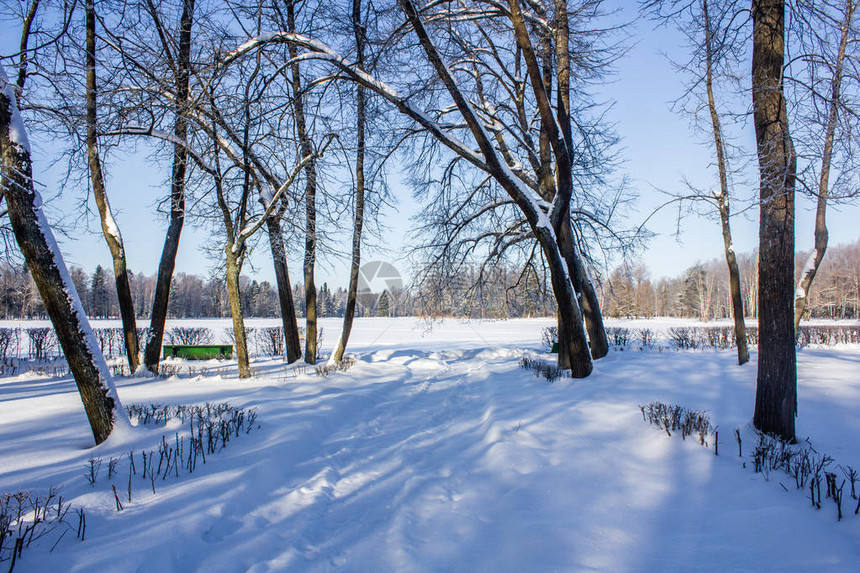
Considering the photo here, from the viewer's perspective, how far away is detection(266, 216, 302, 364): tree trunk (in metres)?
10.2

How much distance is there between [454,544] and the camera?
265 centimetres

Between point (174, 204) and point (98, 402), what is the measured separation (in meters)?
7.73

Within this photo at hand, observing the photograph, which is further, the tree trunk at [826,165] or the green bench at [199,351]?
the green bench at [199,351]

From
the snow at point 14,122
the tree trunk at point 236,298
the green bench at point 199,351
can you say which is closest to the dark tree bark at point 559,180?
the snow at point 14,122

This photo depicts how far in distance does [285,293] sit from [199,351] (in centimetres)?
540

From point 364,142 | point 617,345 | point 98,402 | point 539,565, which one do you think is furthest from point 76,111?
point 617,345

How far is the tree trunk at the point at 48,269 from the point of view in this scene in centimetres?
390

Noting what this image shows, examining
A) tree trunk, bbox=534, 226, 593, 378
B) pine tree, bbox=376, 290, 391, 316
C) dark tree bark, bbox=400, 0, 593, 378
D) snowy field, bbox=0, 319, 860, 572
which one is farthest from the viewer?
pine tree, bbox=376, 290, 391, 316

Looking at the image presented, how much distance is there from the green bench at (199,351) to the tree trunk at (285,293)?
3.67 m

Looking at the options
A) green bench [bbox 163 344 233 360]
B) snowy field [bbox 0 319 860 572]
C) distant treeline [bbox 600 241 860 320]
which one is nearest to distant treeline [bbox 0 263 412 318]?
distant treeline [bbox 600 241 860 320]

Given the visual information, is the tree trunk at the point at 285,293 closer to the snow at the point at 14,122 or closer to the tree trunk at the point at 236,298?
the tree trunk at the point at 236,298

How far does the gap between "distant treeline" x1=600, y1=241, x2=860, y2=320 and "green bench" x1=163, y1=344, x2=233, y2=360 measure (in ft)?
101

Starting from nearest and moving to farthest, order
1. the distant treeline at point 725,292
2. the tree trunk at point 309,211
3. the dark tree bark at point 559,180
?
the dark tree bark at point 559,180 < the tree trunk at point 309,211 < the distant treeline at point 725,292

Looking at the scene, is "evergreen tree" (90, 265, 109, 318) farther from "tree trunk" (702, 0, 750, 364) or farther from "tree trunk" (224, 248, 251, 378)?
"tree trunk" (702, 0, 750, 364)
